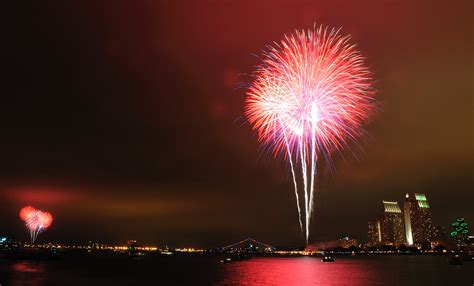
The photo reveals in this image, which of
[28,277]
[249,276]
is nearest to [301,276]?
[249,276]

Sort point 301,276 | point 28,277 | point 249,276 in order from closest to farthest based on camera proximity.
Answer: point 28,277 → point 301,276 → point 249,276

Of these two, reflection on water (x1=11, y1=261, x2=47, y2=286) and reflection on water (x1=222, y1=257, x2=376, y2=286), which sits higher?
reflection on water (x1=11, y1=261, x2=47, y2=286)

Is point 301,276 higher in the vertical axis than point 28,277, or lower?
lower

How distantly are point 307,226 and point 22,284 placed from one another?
150ft

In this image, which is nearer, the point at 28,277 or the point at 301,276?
the point at 28,277

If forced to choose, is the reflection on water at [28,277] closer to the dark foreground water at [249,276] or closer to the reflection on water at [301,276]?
the dark foreground water at [249,276]

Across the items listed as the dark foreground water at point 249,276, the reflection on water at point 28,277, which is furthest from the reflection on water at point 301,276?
the reflection on water at point 28,277

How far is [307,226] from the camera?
4819cm

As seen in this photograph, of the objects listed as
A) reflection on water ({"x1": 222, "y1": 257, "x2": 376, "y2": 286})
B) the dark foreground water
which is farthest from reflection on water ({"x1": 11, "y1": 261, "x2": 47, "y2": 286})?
reflection on water ({"x1": 222, "y1": 257, "x2": 376, "y2": 286})

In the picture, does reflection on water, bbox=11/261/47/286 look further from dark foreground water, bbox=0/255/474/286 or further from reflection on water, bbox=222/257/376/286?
reflection on water, bbox=222/257/376/286

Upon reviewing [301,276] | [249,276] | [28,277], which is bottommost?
[249,276]

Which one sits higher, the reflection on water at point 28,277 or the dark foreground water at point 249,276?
the reflection on water at point 28,277

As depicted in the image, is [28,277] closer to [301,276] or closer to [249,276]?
[249,276]

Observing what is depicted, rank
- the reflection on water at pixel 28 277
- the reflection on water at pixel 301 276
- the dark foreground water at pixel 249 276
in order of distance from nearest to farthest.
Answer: the reflection on water at pixel 28 277
the reflection on water at pixel 301 276
the dark foreground water at pixel 249 276
